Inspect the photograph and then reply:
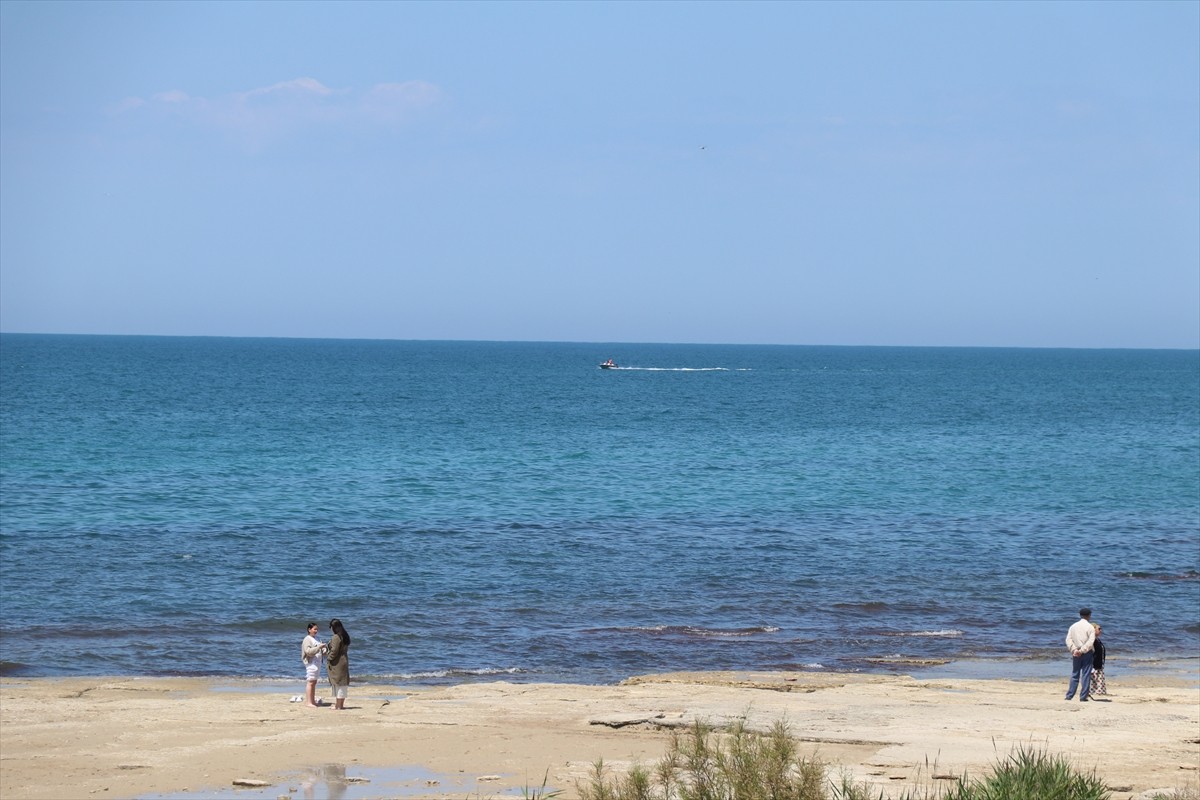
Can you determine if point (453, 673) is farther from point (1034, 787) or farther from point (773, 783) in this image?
point (1034, 787)

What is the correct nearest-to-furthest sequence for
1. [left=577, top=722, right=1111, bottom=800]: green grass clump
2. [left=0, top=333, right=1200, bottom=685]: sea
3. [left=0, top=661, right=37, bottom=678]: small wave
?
[left=577, top=722, right=1111, bottom=800]: green grass clump
[left=0, top=661, right=37, bottom=678]: small wave
[left=0, top=333, right=1200, bottom=685]: sea

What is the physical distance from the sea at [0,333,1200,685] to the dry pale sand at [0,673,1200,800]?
2.19 meters

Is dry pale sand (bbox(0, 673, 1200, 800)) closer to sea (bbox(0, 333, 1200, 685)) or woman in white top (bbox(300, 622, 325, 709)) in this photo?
woman in white top (bbox(300, 622, 325, 709))

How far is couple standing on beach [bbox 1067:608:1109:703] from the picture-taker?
18.9 meters

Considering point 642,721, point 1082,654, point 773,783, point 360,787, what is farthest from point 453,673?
point 773,783

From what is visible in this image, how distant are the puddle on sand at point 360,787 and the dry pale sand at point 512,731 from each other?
1.4 inches

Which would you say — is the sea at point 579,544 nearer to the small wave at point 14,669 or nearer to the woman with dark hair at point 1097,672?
the small wave at point 14,669

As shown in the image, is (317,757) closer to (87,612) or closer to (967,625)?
(87,612)

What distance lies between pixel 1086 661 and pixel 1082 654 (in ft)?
0.61

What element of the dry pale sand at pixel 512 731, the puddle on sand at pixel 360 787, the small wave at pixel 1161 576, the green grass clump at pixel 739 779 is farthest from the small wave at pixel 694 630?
the green grass clump at pixel 739 779

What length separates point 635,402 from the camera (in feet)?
321

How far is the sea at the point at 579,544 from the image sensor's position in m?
23.8

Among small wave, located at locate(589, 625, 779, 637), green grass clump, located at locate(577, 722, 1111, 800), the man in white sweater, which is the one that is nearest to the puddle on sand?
green grass clump, located at locate(577, 722, 1111, 800)

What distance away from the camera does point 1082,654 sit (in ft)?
61.8
